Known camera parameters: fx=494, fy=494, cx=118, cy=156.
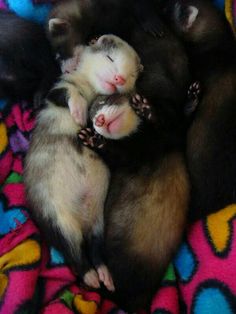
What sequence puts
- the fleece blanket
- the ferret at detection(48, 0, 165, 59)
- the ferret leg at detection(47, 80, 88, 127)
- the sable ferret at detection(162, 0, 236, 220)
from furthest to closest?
the ferret at detection(48, 0, 165, 59) → the ferret leg at detection(47, 80, 88, 127) → the sable ferret at detection(162, 0, 236, 220) → the fleece blanket

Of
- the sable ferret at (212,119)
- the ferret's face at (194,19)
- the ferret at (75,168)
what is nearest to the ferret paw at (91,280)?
the ferret at (75,168)

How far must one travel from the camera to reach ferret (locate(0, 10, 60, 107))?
5.42 feet

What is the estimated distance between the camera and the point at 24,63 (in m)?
1.66

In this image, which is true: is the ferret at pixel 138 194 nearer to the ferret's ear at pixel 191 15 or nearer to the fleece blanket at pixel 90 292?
the fleece blanket at pixel 90 292

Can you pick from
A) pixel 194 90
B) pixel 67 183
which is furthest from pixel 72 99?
pixel 194 90

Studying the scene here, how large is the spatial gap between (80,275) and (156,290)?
20cm

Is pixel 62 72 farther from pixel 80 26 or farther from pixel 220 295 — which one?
pixel 220 295

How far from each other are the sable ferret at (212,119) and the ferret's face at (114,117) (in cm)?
18

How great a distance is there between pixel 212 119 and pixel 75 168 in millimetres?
407

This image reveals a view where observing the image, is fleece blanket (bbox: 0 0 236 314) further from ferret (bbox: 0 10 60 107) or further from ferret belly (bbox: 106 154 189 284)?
ferret (bbox: 0 10 60 107)

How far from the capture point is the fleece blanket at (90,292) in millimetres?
1227

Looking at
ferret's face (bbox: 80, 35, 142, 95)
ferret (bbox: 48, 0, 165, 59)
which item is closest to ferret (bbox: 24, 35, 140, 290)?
ferret's face (bbox: 80, 35, 142, 95)

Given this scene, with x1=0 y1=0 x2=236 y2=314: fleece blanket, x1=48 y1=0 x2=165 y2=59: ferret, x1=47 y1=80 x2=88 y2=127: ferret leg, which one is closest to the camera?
x1=0 y1=0 x2=236 y2=314: fleece blanket

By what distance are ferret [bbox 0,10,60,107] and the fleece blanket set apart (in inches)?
16.3
